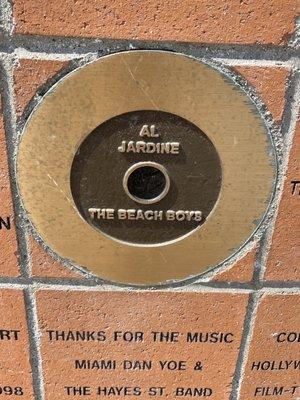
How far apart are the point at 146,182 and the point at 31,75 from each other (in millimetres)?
326

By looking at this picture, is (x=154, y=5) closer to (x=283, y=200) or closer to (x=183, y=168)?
(x=183, y=168)

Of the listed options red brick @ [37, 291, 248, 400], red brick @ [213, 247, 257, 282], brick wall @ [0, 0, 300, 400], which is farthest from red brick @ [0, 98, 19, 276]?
red brick @ [213, 247, 257, 282]

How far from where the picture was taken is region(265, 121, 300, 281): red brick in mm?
1094

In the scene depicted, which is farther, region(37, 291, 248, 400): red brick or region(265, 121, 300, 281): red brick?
region(37, 291, 248, 400): red brick

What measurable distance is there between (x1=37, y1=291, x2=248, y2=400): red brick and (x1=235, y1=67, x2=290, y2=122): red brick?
490 millimetres

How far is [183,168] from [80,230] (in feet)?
0.91

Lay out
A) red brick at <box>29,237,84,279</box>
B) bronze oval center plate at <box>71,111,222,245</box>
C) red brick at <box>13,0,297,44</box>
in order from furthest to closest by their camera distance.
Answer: red brick at <box>29,237,84,279</box>
bronze oval center plate at <box>71,111,222,245</box>
red brick at <box>13,0,297,44</box>

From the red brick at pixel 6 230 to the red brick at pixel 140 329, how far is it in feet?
0.35

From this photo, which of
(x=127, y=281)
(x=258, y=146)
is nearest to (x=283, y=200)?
(x=258, y=146)

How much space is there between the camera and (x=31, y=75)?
1003 millimetres

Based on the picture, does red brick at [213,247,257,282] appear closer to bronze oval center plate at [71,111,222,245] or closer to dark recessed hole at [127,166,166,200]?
bronze oval center plate at [71,111,222,245]

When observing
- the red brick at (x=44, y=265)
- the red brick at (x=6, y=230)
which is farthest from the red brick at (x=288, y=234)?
the red brick at (x=6, y=230)

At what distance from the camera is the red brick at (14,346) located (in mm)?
1256

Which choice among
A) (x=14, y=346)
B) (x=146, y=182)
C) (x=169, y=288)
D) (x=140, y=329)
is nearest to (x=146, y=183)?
(x=146, y=182)
